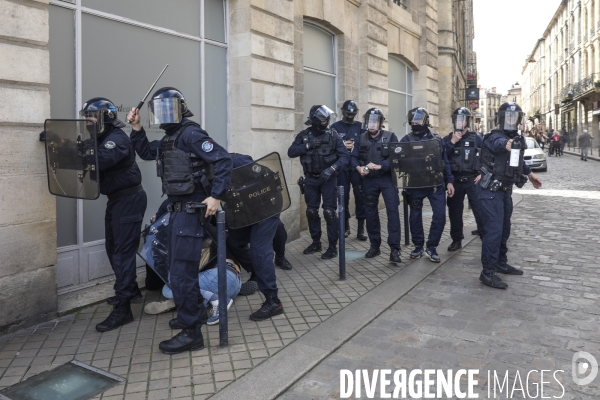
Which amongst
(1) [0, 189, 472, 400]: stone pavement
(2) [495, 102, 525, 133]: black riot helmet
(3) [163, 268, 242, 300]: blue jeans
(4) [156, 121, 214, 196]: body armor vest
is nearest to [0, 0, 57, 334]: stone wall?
(1) [0, 189, 472, 400]: stone pavement

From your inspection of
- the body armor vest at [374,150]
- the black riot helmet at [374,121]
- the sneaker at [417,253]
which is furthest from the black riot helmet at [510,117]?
the sneaker at [417,253]

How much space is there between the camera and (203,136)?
3.70 m

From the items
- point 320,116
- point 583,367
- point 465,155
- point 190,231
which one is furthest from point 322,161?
point 583,367

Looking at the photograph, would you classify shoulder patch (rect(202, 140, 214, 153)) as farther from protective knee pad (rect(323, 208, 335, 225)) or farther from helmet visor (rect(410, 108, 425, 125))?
helmet visor (rect(410, 108, 425, 125))

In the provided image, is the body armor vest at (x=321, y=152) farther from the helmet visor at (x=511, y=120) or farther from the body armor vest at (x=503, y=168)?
the helmet visor at (x=511, y=120)

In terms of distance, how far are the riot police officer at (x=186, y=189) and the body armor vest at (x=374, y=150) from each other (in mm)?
3083

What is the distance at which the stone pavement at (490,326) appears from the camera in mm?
3461

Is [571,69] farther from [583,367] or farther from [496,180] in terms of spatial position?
[583,367]

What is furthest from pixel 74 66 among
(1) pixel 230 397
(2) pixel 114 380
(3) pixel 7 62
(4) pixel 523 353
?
(4) pixel 523 353

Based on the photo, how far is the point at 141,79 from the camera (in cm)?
580

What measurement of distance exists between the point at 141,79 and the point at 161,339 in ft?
10.0

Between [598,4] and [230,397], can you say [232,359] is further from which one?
[598,4]

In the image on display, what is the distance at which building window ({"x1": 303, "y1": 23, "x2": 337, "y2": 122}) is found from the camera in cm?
912

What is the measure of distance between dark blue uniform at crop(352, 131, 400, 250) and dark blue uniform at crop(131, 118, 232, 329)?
312 centimetres
